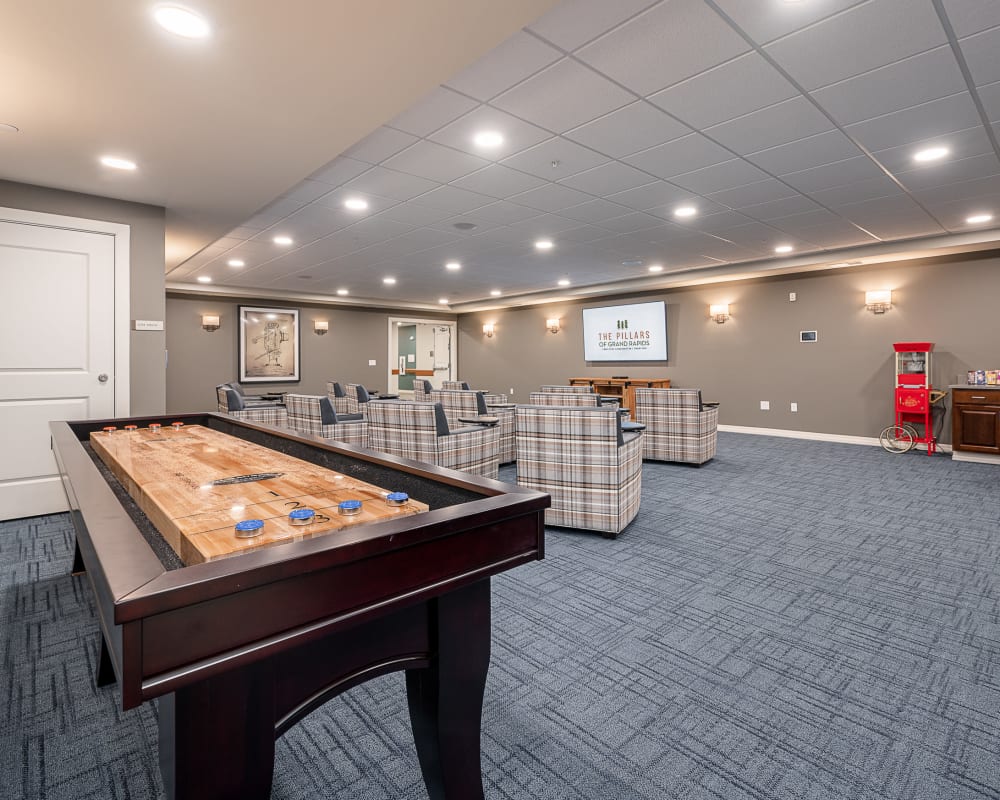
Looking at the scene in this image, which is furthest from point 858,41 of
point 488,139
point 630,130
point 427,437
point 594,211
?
point 427,437

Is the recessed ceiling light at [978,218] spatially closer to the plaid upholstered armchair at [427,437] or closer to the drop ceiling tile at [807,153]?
the drop ceiling tile at [807,153]

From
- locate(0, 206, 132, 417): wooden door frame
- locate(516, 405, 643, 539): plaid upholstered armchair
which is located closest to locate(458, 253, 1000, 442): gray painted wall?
locate(516, 405, 643, 539): plaid upholstered armchair

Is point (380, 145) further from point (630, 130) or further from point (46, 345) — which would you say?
point (46, 345)

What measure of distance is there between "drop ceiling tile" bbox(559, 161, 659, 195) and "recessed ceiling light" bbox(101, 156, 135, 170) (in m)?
2.88

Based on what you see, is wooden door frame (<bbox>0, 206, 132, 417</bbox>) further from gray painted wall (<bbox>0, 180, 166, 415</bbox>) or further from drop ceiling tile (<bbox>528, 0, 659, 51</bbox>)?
drop ceiling tile (<bbox>528, 0, 659, 51</bbox>)

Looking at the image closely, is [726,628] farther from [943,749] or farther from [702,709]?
Result: [943,749]

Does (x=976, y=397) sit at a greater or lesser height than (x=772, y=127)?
lesser

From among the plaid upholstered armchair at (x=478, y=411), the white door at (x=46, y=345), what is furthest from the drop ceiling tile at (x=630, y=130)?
the white door at (x=46, y=345)

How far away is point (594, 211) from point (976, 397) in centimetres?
463

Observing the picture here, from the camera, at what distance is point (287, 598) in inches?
31.1

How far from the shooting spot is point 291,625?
31.4 inches

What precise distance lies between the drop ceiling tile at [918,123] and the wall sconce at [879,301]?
12.9ft

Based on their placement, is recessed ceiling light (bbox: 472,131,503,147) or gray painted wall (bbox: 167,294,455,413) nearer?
recessed ceiling light (bbox: 472,131,503,147)

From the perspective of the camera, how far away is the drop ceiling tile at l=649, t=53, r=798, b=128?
248 cm
